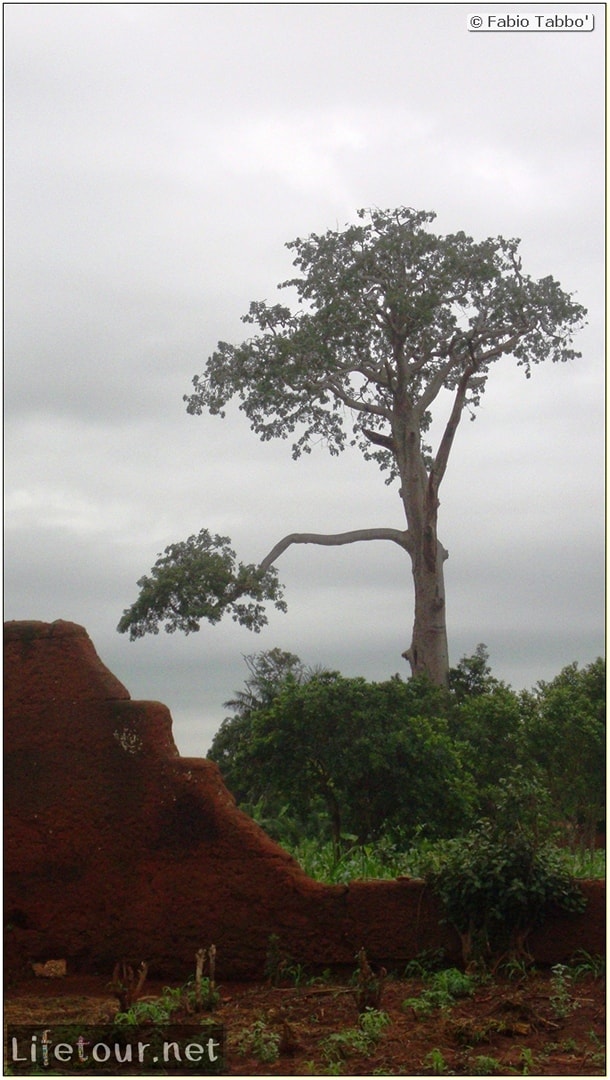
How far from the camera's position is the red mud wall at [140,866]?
782 cm

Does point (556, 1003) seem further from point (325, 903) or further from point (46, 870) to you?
point (46, 870)

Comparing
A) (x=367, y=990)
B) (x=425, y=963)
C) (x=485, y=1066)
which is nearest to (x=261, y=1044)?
(x=367, y=990)

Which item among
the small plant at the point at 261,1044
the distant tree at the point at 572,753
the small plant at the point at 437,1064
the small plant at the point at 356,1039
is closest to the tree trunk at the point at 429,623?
the distant tree at the point at 572,753

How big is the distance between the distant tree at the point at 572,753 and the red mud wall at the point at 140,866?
7520mm

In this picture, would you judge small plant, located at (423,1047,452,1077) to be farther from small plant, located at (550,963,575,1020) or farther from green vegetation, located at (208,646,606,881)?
green vegetation, located at (208,646,606,881)

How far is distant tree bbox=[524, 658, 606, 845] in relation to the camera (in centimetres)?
1507

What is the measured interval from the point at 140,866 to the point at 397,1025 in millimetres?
2182

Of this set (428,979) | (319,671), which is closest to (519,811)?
(428,979)

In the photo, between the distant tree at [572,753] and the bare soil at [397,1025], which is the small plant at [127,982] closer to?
the bare soil at [397,1025]

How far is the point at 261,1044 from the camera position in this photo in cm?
635

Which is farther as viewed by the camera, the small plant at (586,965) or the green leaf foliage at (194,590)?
the green leaf foliage at (194,590)

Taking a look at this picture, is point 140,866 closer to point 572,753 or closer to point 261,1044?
point 261,1044

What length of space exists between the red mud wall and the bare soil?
0.90 ft

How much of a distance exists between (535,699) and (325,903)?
8.62 metres
